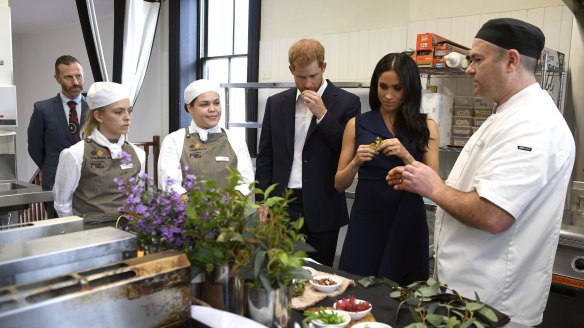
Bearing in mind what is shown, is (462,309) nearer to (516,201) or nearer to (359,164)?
(516,201)

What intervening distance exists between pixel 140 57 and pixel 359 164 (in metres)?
4.09

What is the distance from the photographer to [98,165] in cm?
227

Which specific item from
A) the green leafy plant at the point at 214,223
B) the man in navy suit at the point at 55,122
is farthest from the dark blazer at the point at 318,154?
the man in navy suit at the point at 55,122

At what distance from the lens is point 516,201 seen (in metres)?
1.38

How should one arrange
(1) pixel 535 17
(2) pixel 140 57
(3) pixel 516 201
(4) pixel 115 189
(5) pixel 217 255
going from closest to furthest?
(5) pixel 217 255
(3) pixel 516 201
(4) pixel 115 189
(1) pixel 535 17
(2) pixel 140 57

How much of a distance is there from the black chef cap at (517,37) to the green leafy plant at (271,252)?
3.14ft

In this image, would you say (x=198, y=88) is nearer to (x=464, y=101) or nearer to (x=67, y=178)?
(x=67, y=178)

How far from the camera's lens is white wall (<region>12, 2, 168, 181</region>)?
569cm

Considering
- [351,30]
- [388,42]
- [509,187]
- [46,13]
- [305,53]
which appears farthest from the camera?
[46,13]

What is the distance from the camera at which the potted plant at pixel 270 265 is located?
0.87 m

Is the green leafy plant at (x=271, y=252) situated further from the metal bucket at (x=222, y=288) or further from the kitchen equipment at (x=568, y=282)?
the kitchen equipment at (x=568, y=282)

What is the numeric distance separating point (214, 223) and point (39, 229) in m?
0.38

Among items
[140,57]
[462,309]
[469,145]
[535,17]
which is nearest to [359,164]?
[469,145]

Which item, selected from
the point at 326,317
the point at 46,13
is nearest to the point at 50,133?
the point at 326,317
